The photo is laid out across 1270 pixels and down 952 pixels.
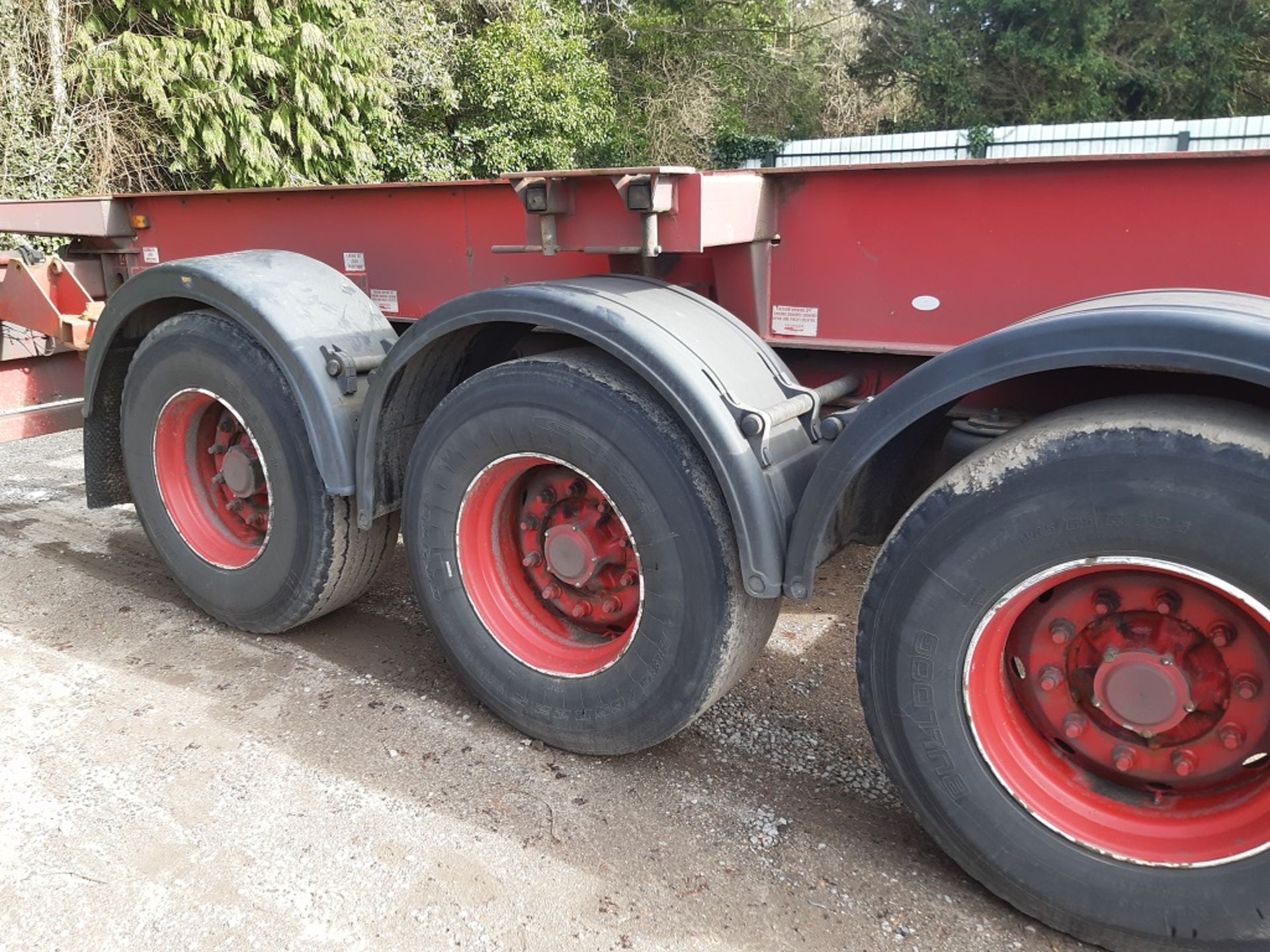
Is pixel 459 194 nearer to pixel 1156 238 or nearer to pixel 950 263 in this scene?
pixel 950 263

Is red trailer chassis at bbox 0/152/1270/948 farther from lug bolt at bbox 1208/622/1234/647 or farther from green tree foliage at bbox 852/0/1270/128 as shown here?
green tree foliage at bbox 852/0/1270/128

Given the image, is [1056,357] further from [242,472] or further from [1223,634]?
[242,472]

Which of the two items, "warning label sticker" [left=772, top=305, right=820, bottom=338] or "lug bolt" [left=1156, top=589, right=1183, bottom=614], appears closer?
"lug bolt" [left=1156, top=589, right=1183, bottom=614]

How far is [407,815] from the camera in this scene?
2.46m

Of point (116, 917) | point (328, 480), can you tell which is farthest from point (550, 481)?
point (116, 917)

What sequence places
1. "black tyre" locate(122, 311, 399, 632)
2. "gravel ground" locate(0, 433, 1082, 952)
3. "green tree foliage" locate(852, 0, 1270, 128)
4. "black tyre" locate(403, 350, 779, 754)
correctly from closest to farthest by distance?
"gravel ground" locate(0, 433, 1082, 952) < "black tyre" locate(403, 350, 779, 754) < "black tyre" locate(122, 311, 399, 632) < "green tree foliage" locate(852, 0, 1270, 128)

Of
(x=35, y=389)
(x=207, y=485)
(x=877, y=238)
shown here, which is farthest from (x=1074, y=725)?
(x=35, y=389)

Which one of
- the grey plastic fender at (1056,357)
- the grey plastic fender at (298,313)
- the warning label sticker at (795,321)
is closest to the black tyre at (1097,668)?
the grey plastic fender at (1056,357)

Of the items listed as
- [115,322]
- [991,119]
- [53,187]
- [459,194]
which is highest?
[991,119]

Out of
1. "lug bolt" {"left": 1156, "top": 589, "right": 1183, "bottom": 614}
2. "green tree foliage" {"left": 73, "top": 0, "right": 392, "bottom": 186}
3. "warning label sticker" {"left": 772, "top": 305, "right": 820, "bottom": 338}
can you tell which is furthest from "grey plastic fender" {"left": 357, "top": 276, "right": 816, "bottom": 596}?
"green tree foliage" {"left": 73, "top": 0, "right": 392, "bottom": 186}

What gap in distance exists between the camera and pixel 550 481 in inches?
107

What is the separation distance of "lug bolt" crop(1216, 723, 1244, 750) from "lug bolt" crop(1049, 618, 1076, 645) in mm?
328

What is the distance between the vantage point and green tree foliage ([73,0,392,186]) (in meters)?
9.92

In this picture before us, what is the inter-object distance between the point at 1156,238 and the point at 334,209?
8.60 ft
